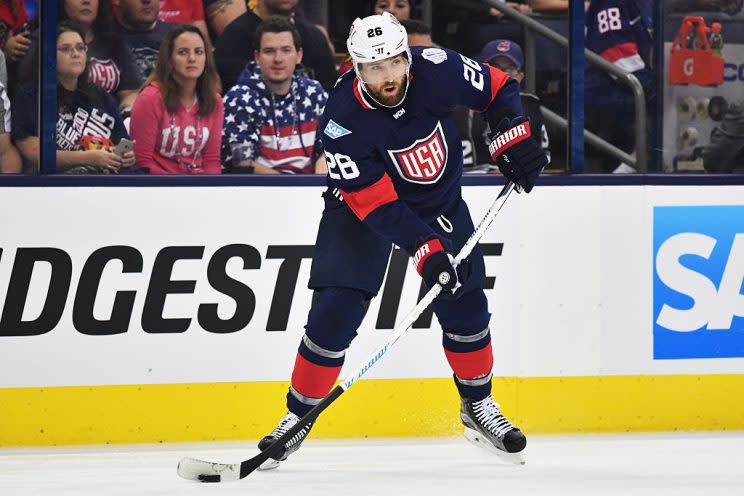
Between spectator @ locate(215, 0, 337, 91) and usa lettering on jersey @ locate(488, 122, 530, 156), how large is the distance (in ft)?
2.78

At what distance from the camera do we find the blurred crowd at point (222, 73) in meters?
3.93

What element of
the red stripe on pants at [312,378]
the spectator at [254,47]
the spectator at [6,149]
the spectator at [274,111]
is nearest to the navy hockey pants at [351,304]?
the red stripe on pants at [312,378]

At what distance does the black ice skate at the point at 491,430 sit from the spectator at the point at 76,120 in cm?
124

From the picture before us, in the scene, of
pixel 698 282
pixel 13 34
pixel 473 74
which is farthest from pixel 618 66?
pixel 13 34

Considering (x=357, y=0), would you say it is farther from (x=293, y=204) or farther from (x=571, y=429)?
(x=571, y=429)

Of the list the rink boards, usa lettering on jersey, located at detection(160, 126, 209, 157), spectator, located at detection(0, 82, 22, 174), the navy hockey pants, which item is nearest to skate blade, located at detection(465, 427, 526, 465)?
the navy hockey pants

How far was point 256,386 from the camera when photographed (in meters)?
4.00

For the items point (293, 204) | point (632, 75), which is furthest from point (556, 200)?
point (293, 204)

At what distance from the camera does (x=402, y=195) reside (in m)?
3.57

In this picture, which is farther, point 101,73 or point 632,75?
point 632,75

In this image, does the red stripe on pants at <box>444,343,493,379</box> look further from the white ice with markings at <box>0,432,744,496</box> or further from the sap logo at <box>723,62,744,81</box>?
the sap logo at <box>723,62,744,81</box>

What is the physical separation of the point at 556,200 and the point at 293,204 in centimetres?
81

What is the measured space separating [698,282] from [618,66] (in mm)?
735

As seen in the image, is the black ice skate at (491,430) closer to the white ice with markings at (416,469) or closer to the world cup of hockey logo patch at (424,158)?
the white ice with markings at (416,469)
